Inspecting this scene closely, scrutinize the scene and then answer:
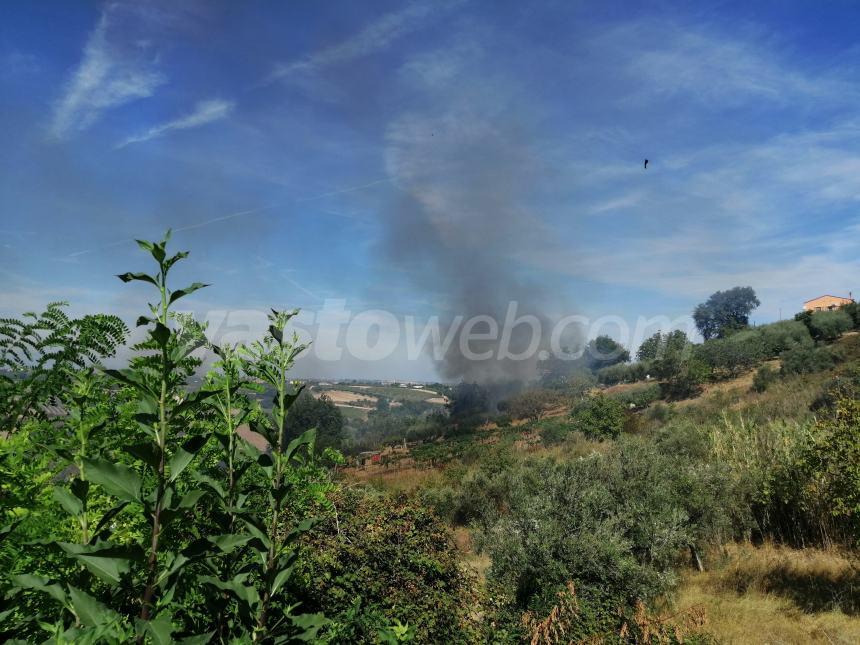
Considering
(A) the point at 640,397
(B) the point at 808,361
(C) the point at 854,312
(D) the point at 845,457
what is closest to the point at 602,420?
(B) the point at 808,361

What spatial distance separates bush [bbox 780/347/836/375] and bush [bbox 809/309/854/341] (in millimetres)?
13903

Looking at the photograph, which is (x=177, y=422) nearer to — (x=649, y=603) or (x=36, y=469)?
(x=36, y=469)

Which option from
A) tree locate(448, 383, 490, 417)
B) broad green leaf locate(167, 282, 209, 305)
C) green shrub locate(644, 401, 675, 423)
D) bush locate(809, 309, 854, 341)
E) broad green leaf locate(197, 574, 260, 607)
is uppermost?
bush locate(809, 309, 854, 341)

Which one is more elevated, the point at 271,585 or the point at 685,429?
the point at 271,585

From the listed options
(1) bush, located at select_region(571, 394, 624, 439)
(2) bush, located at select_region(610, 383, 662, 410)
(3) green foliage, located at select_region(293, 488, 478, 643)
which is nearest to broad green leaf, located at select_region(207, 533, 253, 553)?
(3) green foliage, located at select_region(293, 488, 478, 643)

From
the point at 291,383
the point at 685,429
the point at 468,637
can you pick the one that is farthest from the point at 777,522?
the point at 291,383

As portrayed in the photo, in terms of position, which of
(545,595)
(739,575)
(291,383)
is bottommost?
(739,575)

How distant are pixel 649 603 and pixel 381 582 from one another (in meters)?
6.76

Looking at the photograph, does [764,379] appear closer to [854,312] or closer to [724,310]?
[854,312]

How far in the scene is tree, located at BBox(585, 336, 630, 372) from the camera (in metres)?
106

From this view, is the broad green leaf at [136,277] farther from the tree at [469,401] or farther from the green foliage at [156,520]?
the tree at [469,401]

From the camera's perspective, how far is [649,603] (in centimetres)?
931

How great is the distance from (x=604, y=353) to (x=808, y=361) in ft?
236

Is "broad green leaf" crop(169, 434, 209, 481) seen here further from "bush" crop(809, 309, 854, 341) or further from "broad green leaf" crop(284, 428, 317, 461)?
"bush" crop(809, 309, 854, 341)
